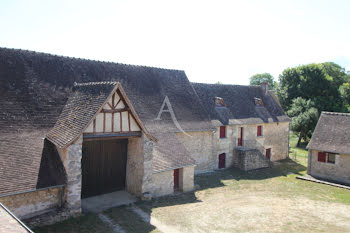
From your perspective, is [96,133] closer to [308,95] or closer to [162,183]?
[162,183]

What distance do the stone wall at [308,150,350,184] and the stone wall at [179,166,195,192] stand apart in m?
11.1

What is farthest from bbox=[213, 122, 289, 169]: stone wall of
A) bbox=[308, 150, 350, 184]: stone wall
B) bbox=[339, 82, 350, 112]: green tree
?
bbox=[339, 82, 350, 112]: green tree

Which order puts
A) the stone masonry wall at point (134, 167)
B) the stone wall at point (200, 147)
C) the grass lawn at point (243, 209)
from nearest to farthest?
the grass lawn at point (243, 209) < the stone masonry wall at point (134, 167) < the stone wall at point (200, 147)

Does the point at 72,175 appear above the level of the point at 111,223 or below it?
above

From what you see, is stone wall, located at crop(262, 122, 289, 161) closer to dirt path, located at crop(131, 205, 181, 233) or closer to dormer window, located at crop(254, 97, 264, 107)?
dormer window, located at crop(254, 97, 264, 107)

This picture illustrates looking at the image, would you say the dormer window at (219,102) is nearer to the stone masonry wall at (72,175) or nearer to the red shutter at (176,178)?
the red shutter at (176,178)

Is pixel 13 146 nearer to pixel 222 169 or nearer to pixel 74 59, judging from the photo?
pixel 74 59

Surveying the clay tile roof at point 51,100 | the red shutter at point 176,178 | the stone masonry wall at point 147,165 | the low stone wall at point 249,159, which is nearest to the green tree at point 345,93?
the low stone wall at point 249,159

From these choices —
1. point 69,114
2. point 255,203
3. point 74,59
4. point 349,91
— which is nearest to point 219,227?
point 255,203

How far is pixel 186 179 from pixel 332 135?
12.7 m

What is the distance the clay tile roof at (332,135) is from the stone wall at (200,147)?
25.7 feet

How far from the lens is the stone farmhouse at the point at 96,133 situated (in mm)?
10312

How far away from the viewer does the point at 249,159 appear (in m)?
21.2

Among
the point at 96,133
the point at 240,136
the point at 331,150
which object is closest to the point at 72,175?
the point at 96,133
